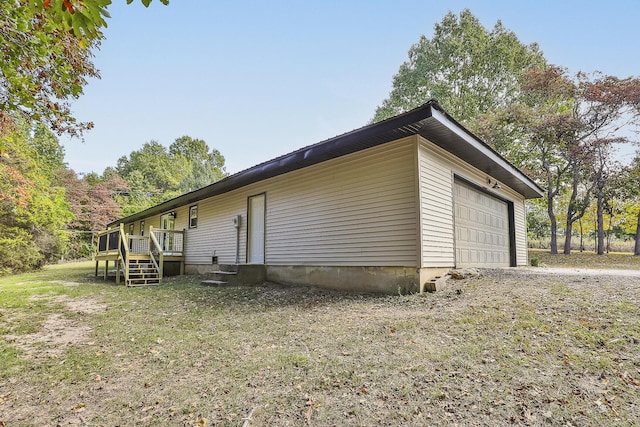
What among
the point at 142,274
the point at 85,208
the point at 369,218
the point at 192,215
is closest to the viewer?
the point at 369,218

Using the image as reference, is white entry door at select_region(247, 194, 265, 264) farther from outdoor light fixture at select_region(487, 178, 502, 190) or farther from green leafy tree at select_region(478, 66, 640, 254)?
green leafy tree at select_region(478, 66, 640, 254)

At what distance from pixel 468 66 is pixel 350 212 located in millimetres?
17415

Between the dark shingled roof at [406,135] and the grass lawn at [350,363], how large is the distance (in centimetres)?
302

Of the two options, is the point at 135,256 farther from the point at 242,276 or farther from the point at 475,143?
the point at 475,143

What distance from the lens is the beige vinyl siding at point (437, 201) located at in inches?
238

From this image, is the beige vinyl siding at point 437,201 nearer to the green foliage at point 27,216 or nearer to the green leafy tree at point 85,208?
the green foliage at point 27,216

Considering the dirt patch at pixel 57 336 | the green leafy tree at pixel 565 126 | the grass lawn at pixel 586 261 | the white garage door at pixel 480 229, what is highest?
the green leafy tree at pixel 565 126

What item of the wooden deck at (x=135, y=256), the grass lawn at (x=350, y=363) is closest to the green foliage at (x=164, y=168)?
the wooden deck at (x=135, y=256)

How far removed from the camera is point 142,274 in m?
10.2

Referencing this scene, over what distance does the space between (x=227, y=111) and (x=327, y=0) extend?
535 inches

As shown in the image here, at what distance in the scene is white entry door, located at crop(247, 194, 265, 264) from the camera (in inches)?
377

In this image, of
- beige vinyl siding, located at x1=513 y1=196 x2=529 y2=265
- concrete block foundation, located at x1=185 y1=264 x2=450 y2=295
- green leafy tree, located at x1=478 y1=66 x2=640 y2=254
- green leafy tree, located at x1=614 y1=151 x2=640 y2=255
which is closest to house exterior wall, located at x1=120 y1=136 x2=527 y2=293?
concrete block foundation, located at x1=185 y1=264 x2=450 y2=295

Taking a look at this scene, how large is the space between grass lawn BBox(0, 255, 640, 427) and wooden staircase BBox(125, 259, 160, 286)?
4400mm

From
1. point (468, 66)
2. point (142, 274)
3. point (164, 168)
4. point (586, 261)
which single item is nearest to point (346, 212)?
point (142, 274)
